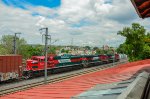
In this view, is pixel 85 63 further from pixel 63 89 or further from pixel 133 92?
pixel 133 92

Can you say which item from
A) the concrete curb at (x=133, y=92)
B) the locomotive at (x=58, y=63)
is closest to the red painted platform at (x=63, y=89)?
the concrete curb at (x=133, y=92)

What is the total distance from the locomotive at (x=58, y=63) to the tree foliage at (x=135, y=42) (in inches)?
467

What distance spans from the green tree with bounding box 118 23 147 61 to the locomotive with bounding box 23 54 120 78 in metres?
11.9

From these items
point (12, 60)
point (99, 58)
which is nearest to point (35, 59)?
point (12, 60)

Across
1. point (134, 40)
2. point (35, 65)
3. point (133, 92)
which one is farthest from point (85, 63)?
point (133, 92)

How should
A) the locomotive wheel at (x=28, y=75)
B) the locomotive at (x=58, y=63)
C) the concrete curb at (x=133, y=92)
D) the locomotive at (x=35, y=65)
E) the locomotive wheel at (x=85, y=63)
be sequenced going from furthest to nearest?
the locomotive wheel at (x=85, y=63), the locomotive at (x=58, y=63), the locomotive wheel at (x=28, y=75), the locomotive at (x=35, y=65), the concrete curb at (x=133, y=92)

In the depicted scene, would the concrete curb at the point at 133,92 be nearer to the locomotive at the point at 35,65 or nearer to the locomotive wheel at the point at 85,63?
the locomotive at the point at 35,65

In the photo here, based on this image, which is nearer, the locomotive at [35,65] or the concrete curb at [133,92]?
the concrete curb at [133,92]

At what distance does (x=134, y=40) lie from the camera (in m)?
57.5

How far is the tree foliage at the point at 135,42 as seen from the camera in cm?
5662

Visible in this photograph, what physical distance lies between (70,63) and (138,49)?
14699 mm

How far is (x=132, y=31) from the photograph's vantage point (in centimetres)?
5688

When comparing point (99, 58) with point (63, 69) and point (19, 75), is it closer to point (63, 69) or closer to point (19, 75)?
point (63, 69)

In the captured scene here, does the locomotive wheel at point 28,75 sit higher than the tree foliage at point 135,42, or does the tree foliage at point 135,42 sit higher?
the tree foliage at point 135,42
